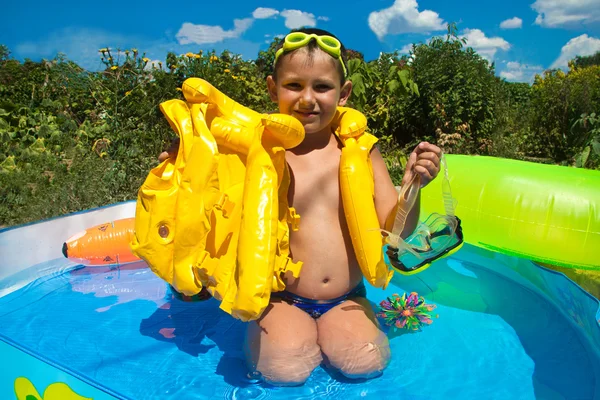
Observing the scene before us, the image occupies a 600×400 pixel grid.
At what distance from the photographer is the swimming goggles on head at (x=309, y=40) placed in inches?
79.0

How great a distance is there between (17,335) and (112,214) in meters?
1.35

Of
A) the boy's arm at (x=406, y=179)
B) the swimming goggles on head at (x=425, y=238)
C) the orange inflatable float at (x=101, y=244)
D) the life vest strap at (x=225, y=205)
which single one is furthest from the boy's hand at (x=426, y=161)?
the orange inflatable float at (x=101, y=244)

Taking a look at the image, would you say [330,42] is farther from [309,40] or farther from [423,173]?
[423,173]

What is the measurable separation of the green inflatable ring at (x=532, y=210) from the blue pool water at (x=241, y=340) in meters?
0.33

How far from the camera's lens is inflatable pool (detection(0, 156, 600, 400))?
6.88 feet

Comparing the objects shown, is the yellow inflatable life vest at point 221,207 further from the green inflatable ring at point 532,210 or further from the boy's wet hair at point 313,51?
the green inflatable ring at point 532,210

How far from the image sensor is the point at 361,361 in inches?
83.7

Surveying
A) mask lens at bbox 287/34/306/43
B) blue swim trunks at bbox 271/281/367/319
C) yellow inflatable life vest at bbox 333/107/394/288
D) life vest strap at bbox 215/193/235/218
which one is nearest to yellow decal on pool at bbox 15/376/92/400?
life vest strap at bbox 215/193/235/218

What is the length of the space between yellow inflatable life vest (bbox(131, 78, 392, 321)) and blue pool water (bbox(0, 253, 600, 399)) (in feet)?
1.67

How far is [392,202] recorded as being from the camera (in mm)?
2281

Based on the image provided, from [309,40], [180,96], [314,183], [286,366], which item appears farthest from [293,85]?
[180,96]

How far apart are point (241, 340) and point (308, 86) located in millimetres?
1397

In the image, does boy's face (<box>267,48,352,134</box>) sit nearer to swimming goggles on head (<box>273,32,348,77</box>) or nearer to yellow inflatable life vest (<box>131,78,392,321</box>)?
swimming goggles on head (<box>273,32,348,77</box>)

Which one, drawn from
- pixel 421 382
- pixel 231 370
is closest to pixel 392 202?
pixel 421 382
